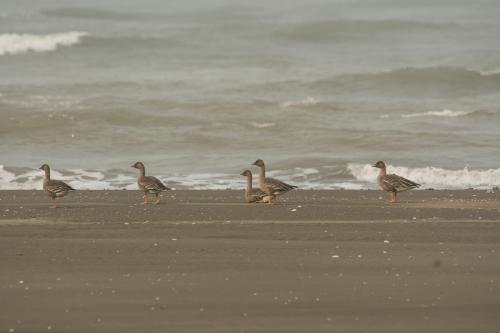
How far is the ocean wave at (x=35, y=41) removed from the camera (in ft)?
140

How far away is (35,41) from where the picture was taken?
43875mm

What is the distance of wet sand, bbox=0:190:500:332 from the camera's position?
9250 millimetres

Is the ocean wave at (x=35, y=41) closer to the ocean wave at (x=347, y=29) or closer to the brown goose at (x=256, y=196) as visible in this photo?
the ocean wave at (x=347, y=29)

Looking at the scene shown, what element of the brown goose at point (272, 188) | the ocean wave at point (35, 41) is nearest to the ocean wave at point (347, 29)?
the ocean wave at point (35, 41)

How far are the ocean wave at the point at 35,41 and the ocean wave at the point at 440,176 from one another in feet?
80.9

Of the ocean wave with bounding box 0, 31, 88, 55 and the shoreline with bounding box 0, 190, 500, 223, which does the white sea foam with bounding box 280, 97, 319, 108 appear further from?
the ocean wave with bounding box 0, 31, 88, 55

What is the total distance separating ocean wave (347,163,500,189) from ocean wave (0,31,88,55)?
2466 cm

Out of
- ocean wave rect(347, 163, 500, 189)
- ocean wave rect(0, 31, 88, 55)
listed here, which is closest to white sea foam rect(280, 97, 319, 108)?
ocean wave rect(347, 163, 500, 189)

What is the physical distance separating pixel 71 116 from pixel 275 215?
42.5 feet

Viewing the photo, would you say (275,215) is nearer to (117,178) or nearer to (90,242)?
(90,242)

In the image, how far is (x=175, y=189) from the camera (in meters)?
17.9

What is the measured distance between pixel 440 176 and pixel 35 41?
89.0 feet

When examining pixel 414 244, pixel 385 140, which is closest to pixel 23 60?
pixel 385 140

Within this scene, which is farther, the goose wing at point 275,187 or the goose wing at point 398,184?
the goose wing at point 398,184
